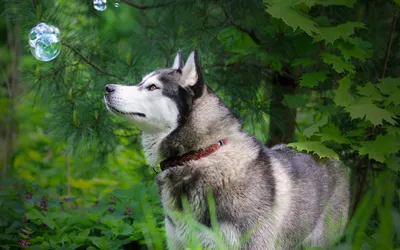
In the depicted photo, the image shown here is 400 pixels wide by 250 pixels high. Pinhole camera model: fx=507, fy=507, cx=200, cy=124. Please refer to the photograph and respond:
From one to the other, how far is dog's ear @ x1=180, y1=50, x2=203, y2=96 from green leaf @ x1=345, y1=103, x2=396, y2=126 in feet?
3.45

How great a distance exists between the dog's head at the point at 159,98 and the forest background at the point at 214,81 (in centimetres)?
83

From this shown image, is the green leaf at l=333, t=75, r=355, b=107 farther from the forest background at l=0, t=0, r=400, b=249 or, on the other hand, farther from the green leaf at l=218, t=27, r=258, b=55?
the green leaf at l=218, t=27, r=258, b=55

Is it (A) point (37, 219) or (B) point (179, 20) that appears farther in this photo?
(B) point (179, 20)

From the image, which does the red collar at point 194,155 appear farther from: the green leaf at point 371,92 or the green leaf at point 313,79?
the green leaf at point 371,92

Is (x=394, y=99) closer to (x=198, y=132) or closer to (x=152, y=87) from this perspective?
(x=198, y=132)

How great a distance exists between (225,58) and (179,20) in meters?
0.62

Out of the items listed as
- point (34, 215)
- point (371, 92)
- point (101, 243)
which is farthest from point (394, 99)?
point (34, 215)

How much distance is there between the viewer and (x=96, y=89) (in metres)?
4.43

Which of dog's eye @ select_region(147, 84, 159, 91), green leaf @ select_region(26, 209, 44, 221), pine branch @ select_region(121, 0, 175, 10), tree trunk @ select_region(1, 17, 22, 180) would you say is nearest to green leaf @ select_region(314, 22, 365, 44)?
dog's eye @ select_region(147, 84, 159, 91)

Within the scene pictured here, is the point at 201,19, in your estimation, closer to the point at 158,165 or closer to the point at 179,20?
the point at 179,20

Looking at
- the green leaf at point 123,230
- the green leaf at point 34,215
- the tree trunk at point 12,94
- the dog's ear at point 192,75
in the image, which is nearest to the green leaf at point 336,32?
the dog's ear at point 192,75

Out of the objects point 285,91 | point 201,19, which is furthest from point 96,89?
point 285,91

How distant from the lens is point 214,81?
4.71 metres

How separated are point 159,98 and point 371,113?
1.41 m
